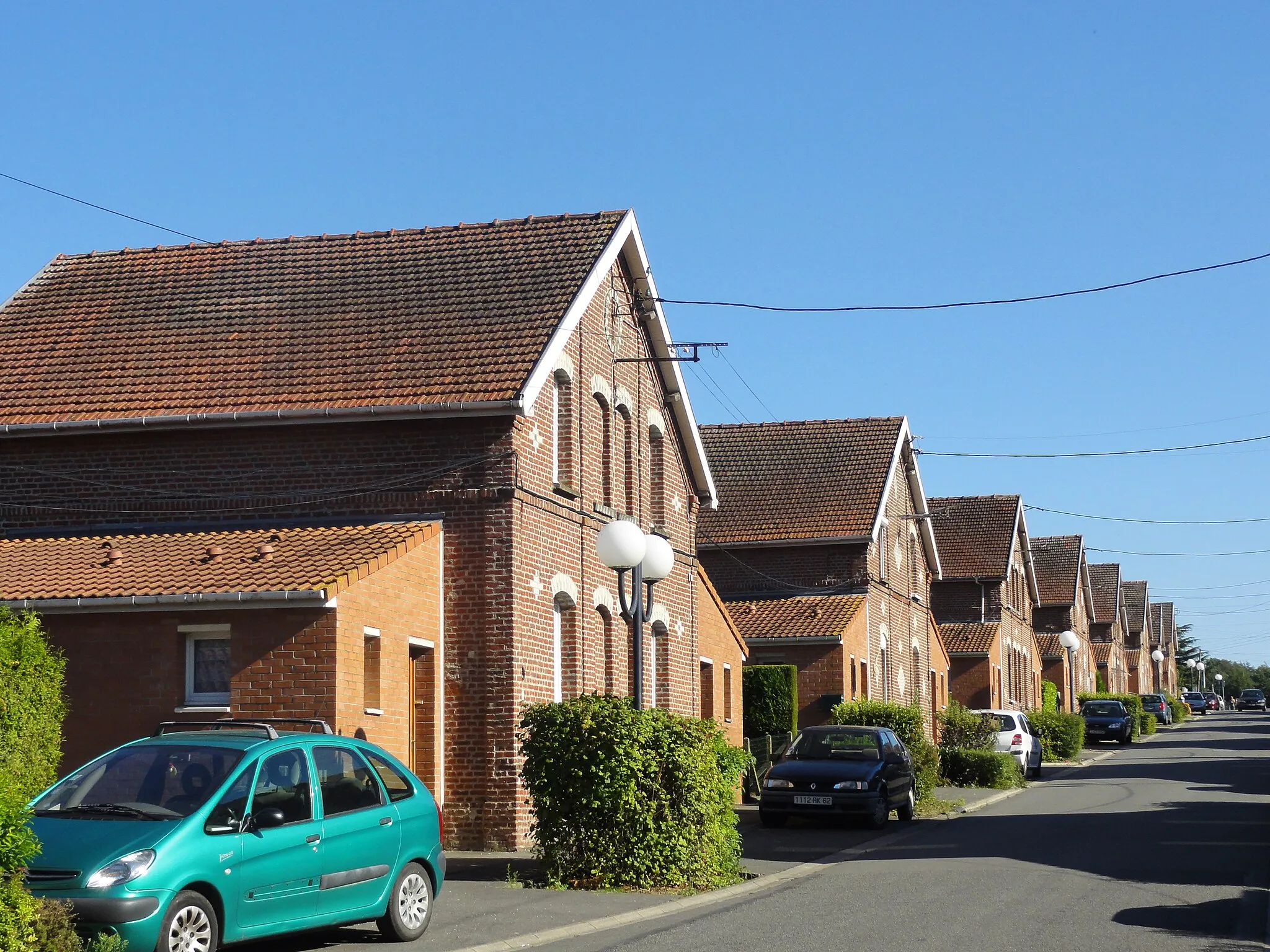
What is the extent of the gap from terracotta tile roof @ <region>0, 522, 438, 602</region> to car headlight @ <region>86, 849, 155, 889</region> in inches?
A: 265

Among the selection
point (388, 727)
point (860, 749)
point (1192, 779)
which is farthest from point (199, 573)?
point (1192, 779)

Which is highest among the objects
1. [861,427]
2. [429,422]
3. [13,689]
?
[861,427]

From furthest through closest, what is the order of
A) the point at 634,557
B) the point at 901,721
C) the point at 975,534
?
1. the point at 975,534
2. the point at 901,721
3. the point at 634,557

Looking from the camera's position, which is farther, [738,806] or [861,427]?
[861,427]

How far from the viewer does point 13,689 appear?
1476 centimetres

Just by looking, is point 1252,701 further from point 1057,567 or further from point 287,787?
point 287,787

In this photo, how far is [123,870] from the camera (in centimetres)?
952

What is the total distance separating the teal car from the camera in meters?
9.56

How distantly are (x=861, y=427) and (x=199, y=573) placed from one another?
85.4 ft

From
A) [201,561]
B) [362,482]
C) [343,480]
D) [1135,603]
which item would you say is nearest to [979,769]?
[362,482]

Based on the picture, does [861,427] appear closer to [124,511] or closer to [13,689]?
[124,511]

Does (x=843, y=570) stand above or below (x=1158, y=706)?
above

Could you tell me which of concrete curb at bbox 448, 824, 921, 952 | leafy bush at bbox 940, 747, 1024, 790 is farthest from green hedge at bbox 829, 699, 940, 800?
concrete curb at bbox 448, 824, 921, 952

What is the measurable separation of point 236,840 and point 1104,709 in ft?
178
